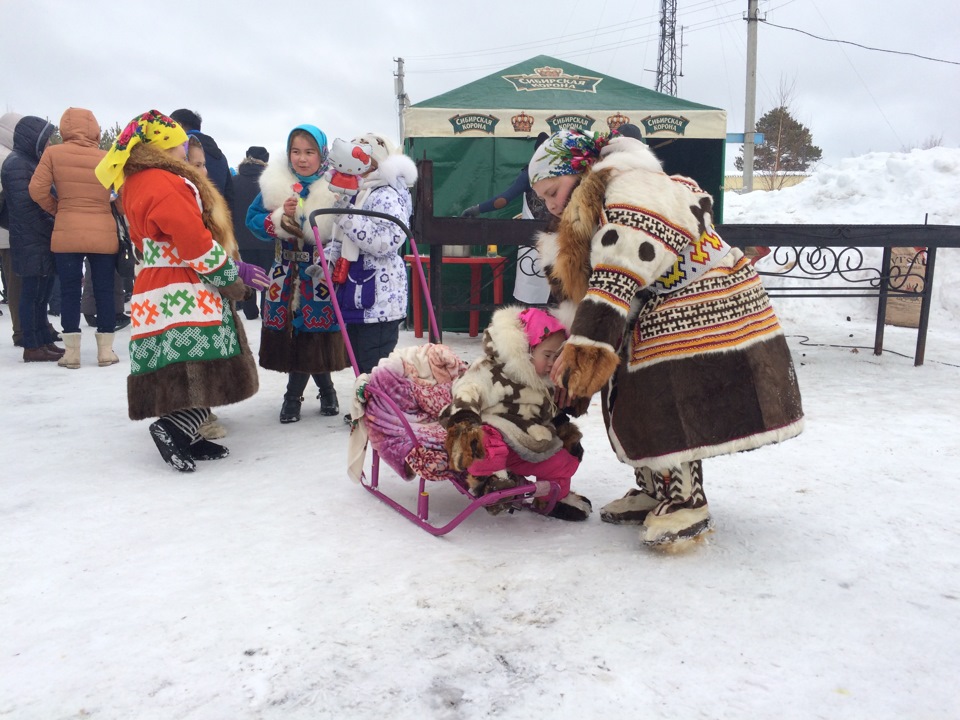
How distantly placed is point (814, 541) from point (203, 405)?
Answer: 2.85 meters

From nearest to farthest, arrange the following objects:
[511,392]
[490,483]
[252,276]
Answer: [511,392] → [490,483] → [252,276]

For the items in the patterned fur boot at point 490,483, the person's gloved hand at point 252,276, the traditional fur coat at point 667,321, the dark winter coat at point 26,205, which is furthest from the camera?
the dark winter coat at point 26,205

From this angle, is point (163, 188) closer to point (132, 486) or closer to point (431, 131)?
point (132, 486)

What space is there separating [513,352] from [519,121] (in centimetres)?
531

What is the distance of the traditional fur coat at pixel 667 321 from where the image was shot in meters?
2.27

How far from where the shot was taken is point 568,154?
2547 mm

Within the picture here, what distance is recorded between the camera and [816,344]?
678cm

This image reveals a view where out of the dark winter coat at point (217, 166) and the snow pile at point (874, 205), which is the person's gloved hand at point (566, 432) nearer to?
the dark winter coat at point (217, 166)

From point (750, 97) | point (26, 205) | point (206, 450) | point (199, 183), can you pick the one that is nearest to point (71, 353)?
point (26, 205)

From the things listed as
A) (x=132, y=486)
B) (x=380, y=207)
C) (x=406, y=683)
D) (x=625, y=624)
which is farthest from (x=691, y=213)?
(x=132, y=486)

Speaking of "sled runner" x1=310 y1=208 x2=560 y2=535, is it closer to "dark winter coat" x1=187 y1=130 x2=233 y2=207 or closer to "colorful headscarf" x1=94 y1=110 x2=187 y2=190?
"colorful headscarf" x1=94 y1=110 x2=187 y2=190

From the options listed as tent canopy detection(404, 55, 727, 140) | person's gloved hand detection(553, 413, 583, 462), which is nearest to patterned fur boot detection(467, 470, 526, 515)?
person's gloved hand detection(553, 413, 583, 462)

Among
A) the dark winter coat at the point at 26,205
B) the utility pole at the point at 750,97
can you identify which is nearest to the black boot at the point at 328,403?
the dark winter coat at the point at 26,205

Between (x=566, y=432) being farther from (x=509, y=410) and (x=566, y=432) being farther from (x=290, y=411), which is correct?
(x=290, y=411)
